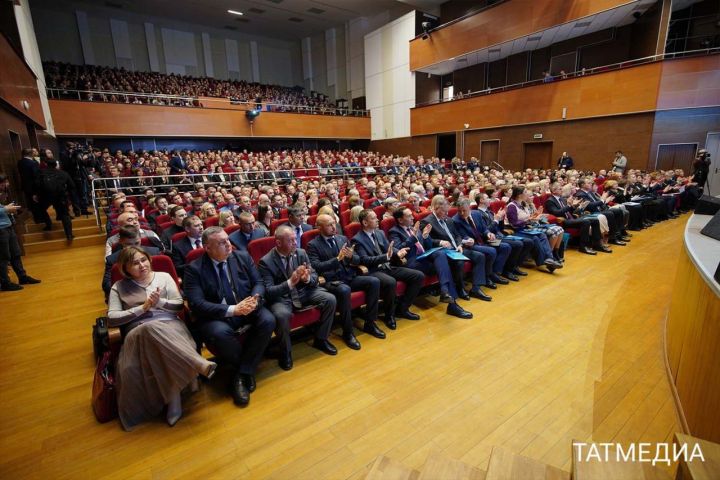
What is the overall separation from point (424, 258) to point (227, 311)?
1.81m

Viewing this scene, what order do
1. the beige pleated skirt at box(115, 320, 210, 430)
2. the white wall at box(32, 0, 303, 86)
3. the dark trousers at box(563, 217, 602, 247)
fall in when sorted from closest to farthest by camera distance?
the beige pleated skirt at box(115, 320, 210, 430) < the dark trousers at box(563, 217, 602, 247) < the white wall at box(32, 0, 303, 86)

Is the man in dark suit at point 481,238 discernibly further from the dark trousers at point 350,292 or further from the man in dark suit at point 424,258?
the dark trousers at point 350,292

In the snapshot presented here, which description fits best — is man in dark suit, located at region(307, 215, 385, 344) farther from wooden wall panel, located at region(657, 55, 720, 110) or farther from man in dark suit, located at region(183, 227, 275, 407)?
wooden wall panel, located at region(657, 55, 720, 110)

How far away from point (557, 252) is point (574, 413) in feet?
9.98

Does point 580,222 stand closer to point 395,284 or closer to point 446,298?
point 446,298

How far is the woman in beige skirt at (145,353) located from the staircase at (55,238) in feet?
14.7

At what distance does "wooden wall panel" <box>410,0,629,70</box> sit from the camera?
9.08m

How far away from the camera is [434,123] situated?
13.1 metres

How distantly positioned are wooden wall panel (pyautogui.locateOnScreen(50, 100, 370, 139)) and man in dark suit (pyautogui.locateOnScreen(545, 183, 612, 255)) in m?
10.8

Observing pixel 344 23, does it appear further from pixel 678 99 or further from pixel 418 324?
pixel 418 324

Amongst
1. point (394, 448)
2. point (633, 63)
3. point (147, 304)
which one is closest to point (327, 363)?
point (394, 448)

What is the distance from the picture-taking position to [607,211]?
5.07 m

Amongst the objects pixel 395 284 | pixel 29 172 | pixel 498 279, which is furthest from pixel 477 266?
pixel 29 172

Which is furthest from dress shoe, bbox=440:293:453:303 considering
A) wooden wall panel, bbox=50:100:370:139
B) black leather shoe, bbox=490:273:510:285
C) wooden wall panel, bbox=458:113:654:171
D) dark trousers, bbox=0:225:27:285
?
wooden wall panel, bbox=50:100:370:139
